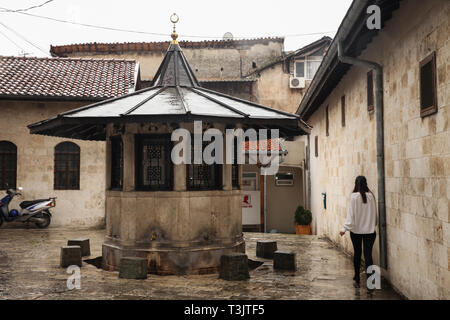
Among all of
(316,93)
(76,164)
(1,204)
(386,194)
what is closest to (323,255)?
(386,194)

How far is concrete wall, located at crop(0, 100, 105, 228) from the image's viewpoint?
18.2 meters

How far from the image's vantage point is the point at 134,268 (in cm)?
855

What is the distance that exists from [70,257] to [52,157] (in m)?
9.22

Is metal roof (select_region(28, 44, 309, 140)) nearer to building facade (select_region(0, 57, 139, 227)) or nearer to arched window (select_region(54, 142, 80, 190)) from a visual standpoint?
building facade (select_region(0, 57, 139, 227))

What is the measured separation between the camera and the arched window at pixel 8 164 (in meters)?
18.2

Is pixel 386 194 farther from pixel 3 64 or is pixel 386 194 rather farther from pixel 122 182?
pixel 3 64

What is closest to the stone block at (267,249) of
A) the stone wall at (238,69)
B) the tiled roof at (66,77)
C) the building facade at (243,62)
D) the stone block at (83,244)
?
the stone block at (83,244)

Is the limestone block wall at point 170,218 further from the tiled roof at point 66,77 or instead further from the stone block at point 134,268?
the tiled roof at point 66,77

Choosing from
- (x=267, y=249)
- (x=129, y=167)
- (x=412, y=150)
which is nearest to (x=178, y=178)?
(x=129, y=167)

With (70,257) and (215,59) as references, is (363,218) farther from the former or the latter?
(215,59)

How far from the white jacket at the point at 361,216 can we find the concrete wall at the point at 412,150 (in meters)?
0.33

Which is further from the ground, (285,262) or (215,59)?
(215,59)

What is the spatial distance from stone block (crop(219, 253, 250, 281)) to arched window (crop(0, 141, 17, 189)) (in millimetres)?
12593

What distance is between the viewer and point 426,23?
19.7ft
